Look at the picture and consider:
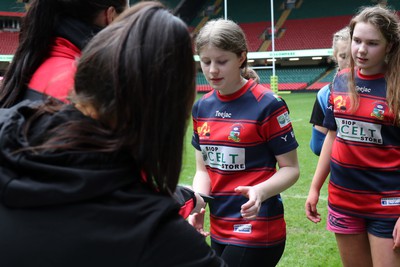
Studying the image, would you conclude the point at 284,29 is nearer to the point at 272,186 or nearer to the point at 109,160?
the point at 272,186

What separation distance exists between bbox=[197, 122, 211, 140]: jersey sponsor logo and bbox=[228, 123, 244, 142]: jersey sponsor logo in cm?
15

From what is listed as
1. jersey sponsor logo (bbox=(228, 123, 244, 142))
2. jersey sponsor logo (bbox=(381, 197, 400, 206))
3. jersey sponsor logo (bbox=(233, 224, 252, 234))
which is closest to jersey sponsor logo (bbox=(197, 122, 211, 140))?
jersey sponsor logo (bbox=(228, 123, 244, 142))

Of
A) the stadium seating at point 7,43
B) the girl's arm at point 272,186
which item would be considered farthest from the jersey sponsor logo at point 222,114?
the stadium seating at point 7,43

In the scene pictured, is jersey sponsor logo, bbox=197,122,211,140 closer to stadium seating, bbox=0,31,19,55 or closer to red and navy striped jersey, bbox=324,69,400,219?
red and navy striped jersey, bbox=324,69,400,219

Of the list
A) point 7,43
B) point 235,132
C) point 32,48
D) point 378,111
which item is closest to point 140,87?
point 32,48

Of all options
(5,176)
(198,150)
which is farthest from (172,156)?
(198,150)

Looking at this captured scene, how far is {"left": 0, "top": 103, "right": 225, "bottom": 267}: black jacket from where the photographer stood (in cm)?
92

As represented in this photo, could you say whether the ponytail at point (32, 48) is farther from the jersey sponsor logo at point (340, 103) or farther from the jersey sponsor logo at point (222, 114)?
the jersey sponsor logo at point (340, 103)

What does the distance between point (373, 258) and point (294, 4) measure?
135 ft

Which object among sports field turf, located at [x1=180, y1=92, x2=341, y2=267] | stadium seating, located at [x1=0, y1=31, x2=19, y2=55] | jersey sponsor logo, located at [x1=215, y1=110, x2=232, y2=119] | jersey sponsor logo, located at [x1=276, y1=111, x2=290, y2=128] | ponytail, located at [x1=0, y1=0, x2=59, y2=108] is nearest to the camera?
ponytail, located at [x1=0, y1=0, x2=59, y2=108]

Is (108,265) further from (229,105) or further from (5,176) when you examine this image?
(229,105)

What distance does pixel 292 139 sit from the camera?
2465mm

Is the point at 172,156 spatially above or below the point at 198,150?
above

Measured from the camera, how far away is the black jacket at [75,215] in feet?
3.01
